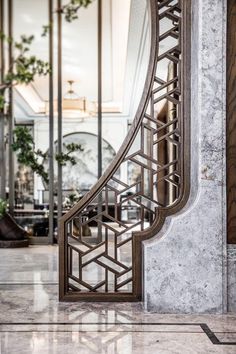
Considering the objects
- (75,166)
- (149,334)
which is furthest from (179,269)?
(75,166)

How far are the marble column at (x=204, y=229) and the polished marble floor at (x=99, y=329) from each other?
6.4 inches

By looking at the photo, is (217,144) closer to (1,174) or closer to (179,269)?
(179,269)

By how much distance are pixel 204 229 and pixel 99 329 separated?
112 centimetres

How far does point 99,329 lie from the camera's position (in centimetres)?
368

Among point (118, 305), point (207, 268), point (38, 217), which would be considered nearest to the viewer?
point (207, 268)

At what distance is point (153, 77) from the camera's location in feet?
14.7

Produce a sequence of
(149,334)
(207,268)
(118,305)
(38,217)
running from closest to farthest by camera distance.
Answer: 1. (149,334)
2. (207,268)
3. (118,305)
4. (38,217)

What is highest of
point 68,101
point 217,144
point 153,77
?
point 68,101

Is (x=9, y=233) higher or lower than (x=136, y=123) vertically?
lower

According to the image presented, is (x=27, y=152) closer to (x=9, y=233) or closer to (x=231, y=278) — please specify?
(x=9, y=233)

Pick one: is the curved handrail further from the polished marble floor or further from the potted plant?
the potted plant

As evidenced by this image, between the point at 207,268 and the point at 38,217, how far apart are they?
6220 mm

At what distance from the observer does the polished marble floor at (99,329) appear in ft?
10.6

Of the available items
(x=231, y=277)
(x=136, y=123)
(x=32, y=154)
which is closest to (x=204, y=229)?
(x=231, y=277)
